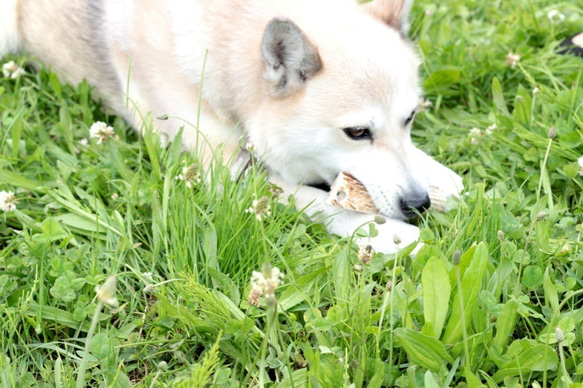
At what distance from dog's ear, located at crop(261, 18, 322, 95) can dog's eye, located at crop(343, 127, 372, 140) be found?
0.25 m

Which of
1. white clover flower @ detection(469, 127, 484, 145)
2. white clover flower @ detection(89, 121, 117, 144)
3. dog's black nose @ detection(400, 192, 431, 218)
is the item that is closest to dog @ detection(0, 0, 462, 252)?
dog's black nose @ detection(400, 192, 431, 218)

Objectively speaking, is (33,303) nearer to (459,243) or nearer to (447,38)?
(459,243)

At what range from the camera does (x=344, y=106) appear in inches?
89.6

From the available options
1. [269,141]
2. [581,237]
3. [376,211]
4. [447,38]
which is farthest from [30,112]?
[581,237]

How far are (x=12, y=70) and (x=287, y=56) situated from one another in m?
1.65

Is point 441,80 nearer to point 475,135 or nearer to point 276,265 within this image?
point 475,135

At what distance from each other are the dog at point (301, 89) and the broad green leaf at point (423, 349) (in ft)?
1.96

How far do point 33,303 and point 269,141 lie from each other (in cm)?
104

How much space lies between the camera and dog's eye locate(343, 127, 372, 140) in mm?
2326

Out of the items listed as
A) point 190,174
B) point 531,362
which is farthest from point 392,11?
point 531,362

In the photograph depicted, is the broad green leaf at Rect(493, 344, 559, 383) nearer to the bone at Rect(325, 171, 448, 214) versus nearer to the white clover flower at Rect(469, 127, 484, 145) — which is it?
the bone at Rect(325, 171, 448, 214)

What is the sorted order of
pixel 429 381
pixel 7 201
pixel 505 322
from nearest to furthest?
1. pixel 429 381
2. pixel 505 322
3. pixel 7 201

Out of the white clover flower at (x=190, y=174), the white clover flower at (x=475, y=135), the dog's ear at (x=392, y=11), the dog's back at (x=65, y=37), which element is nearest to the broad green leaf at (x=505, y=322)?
the white clover flower at (x=190, y=174)

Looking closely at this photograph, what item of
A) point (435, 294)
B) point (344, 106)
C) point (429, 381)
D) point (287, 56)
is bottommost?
point (429, 381)
